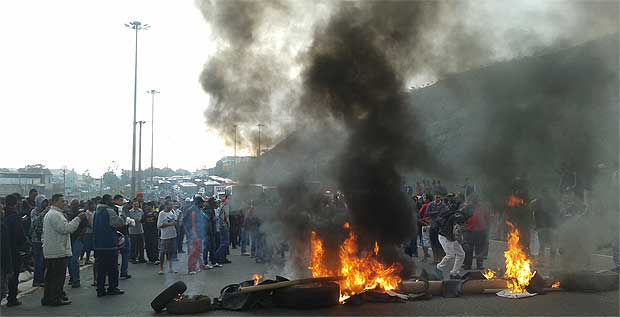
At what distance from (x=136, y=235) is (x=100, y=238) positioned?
480cm

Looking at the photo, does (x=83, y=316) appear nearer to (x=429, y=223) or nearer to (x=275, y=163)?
(x=275, y=163)

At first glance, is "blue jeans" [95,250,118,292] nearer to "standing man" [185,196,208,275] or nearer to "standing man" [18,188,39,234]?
"standing man" [185,196,208,275]

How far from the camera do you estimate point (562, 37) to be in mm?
13789

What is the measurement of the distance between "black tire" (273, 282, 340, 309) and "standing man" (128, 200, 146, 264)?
268 inches

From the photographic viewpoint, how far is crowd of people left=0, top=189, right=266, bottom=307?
7.69 meters

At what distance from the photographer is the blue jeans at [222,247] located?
1302 cm

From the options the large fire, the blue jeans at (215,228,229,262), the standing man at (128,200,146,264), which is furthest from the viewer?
the blue jeans at (215,228,229,262)

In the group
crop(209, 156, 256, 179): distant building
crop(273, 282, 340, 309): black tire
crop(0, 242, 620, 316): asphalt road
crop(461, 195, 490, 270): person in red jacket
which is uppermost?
crop(209, 156, 256, 179): distant building

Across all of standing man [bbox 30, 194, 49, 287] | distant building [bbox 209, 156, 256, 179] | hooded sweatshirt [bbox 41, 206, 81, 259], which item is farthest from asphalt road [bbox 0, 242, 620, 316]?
distant building [bbox 209, 156, 256, 179]

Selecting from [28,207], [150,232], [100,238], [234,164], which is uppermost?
[234,164]

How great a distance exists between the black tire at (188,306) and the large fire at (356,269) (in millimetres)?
2051

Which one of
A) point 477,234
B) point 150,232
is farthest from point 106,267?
point 477,234

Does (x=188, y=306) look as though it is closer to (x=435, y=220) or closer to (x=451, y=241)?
(x=451, y=241)

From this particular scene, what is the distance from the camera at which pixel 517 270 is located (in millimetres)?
8430
